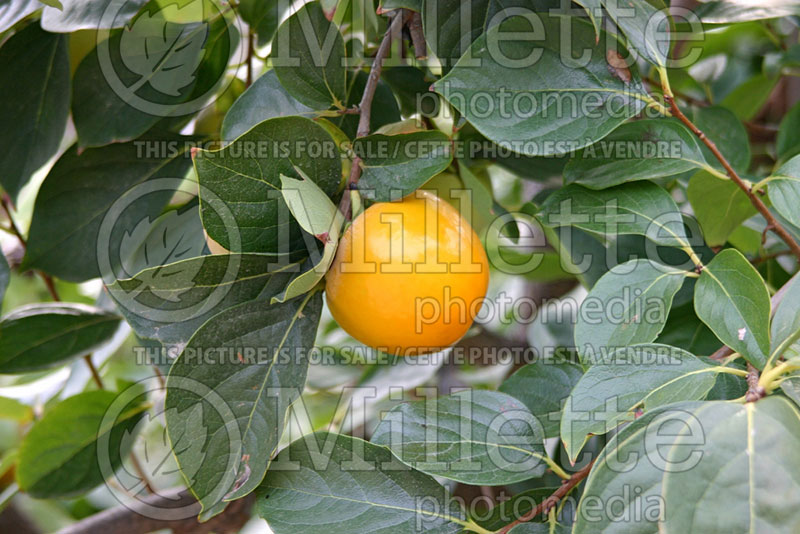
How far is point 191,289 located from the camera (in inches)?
19.7

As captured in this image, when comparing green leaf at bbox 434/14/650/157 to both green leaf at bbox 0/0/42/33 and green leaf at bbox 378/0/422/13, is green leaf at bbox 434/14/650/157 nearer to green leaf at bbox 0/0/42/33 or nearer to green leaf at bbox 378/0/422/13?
green leaf at bbox 378/0/422/13

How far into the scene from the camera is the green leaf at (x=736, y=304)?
472 mm

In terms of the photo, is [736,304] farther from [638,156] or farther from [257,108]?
[257,108]

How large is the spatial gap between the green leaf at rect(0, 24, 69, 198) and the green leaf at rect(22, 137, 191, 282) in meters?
0.02

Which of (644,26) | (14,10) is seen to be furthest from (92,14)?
(644,26)

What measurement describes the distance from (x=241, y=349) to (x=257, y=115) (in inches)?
9.2

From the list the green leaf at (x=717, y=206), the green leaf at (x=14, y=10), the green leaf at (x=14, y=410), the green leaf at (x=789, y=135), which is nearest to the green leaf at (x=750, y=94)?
the green leaf at (x=789, y=135)

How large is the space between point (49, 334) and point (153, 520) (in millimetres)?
269

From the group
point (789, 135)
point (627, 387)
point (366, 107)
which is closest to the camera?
point (627, 387)

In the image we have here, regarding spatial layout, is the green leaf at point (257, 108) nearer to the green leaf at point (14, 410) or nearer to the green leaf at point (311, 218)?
the green leaf at point (311, 218)

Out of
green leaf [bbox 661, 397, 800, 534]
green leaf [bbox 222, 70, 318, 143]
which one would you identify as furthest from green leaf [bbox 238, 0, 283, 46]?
green leaf [bbox 661, 397, 800, 534]

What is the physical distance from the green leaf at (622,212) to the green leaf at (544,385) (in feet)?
0.46

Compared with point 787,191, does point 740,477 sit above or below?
below

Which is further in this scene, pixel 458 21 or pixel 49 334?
pixel 49 334
